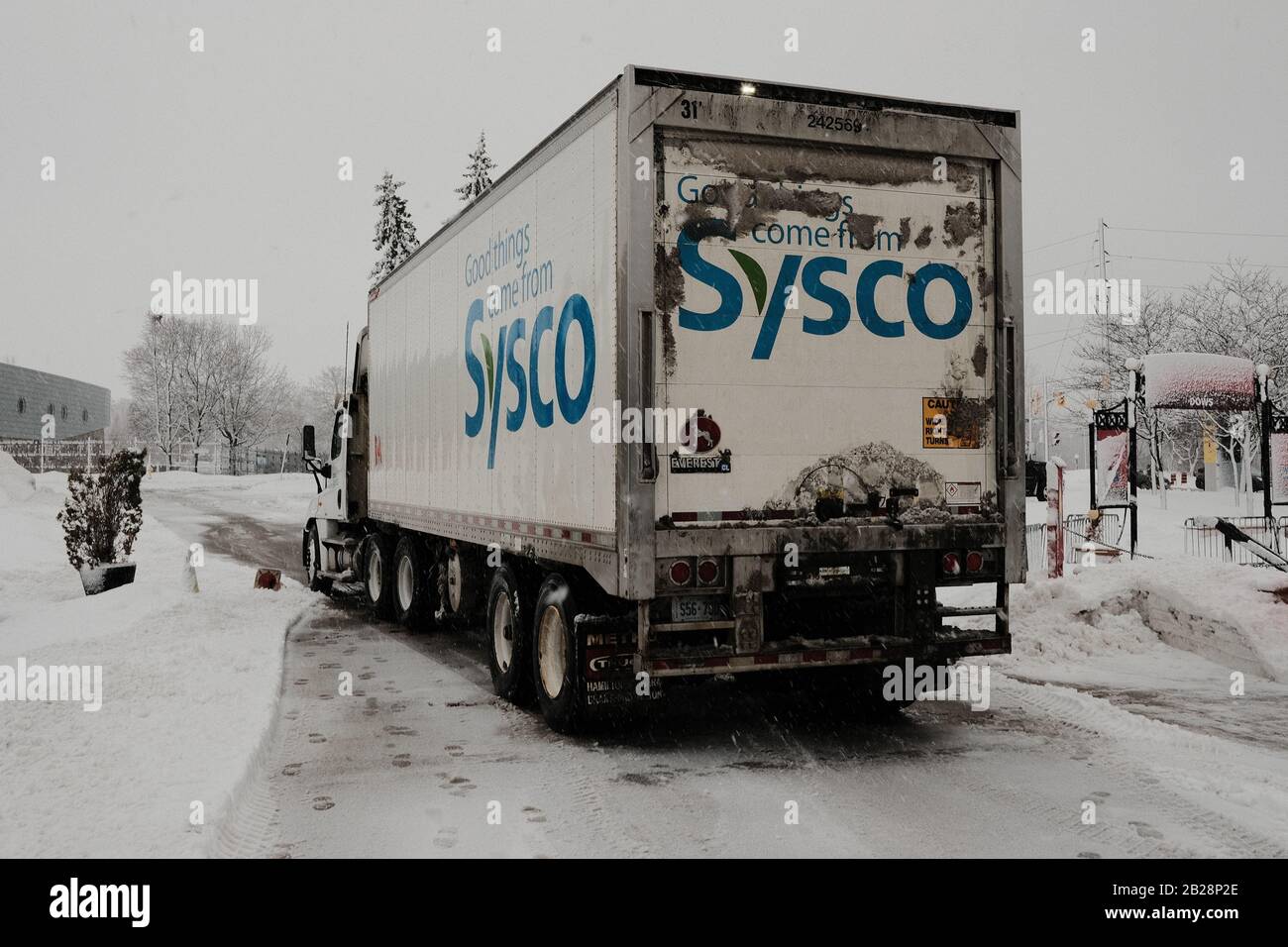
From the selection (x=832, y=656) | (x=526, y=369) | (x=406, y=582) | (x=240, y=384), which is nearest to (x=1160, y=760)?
(x=832, y=656)

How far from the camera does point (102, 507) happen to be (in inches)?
619

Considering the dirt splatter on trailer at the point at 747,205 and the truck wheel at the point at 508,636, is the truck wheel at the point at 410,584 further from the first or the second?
the dirt splatter on trailer at the point at 747,205

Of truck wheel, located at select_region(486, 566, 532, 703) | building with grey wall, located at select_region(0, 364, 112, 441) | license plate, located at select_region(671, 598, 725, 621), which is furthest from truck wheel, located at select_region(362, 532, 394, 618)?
building with grey wall, located at select_region(0, 364, 112, 441)

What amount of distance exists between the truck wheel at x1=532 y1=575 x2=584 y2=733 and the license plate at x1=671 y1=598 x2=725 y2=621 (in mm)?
897

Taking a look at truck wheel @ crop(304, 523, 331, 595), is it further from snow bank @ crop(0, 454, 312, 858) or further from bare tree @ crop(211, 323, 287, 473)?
bare tree @ crop(211, 323, 287, 473)

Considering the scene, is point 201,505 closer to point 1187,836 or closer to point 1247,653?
point 1247,653

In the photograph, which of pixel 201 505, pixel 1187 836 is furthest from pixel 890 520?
pixel 201 505

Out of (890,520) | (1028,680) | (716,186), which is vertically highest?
(716,186)

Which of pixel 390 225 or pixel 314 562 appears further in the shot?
pixel 390 225

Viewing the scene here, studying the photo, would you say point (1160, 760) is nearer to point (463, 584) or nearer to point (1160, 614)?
point (1160, 614)

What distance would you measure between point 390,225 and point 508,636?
→ 40727 millimetres
